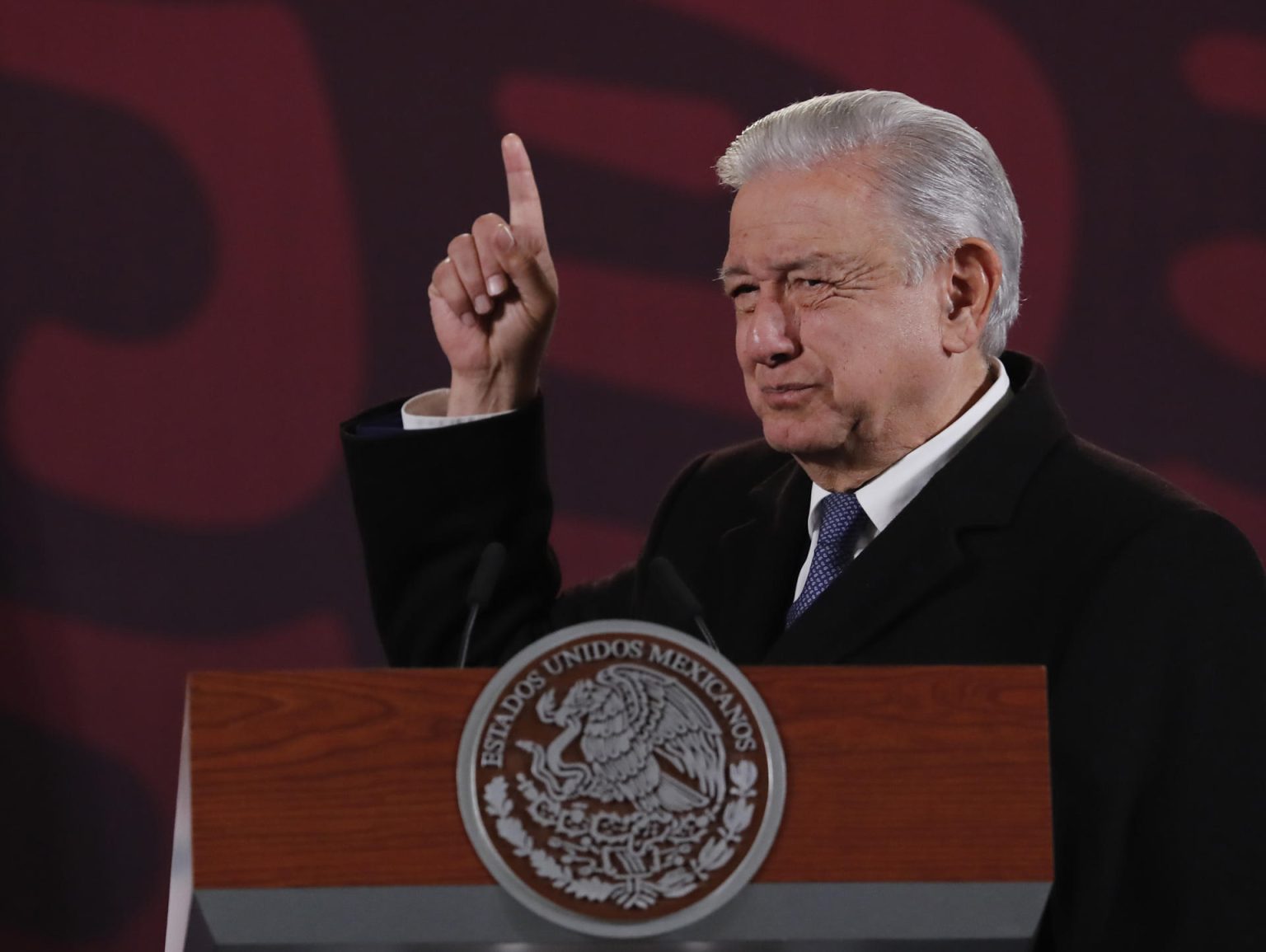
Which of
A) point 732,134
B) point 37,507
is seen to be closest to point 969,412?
point 732,134

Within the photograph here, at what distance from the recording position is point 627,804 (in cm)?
99

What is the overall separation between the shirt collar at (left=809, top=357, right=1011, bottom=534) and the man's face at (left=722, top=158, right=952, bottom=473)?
0.07ft

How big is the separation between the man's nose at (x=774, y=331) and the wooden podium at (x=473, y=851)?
26.0 inches

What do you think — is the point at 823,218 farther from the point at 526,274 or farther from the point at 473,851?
the point at 473,851

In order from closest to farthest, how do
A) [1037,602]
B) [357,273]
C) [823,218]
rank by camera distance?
[1037,602] → [823,218] → [357,273]

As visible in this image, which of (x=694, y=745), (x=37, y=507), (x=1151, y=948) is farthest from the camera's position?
(x=37, y=507)

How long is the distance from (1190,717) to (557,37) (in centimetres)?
197

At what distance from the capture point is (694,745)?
996mm

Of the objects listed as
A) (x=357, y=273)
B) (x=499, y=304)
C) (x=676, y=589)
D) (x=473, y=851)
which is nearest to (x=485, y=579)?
(x=676, y=589)

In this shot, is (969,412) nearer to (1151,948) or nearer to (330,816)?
(1151,948)

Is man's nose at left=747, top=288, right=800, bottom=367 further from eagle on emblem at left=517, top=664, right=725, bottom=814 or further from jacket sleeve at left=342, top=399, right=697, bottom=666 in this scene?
eagle on emblem at left=517, top=664, right=725, bottom=814

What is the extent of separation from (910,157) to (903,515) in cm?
37

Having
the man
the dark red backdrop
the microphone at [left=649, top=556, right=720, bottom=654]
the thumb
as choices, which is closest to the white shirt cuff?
the man

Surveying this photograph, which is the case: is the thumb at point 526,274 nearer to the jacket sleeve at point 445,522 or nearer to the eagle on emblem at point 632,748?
the jacket sleeve at point 445,522
